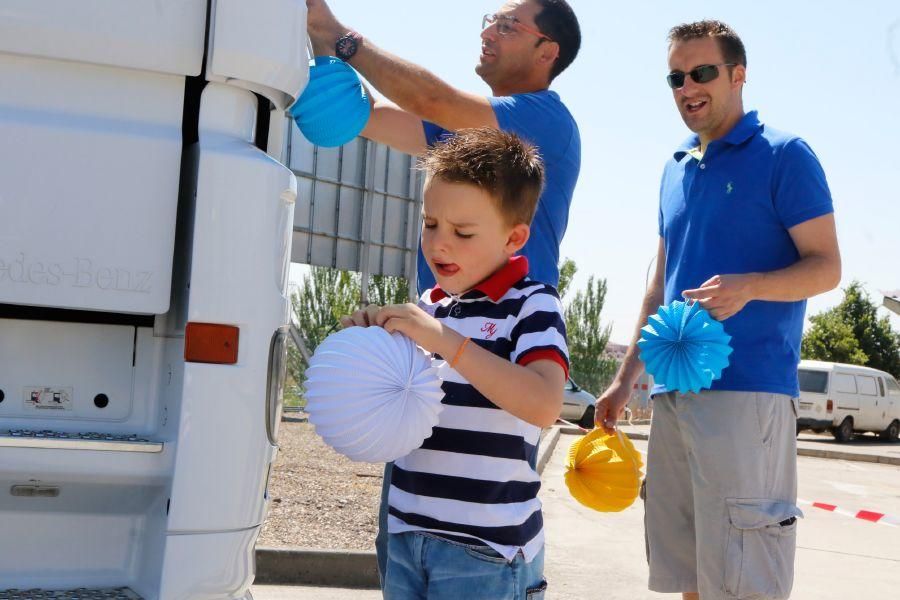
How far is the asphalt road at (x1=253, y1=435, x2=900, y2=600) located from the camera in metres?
6.21

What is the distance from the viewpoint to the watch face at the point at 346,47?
3.53m

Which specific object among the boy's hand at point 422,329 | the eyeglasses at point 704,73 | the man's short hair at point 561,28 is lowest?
the boy's hand at point 422,329

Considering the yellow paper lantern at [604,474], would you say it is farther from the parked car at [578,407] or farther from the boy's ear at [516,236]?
the parked car at [578,407]

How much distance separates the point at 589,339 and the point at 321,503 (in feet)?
152

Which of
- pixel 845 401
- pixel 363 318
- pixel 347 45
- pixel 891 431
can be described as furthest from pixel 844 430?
pixel 363 318

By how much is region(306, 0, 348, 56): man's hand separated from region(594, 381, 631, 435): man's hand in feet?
5.01

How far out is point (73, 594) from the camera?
2891 mm

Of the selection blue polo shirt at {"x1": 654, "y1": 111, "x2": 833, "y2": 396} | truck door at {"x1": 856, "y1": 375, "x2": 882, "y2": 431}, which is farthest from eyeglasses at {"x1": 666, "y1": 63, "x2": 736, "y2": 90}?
truck door at {"x1": 856, "y1": 375, "x2": 882, "y2": 431}

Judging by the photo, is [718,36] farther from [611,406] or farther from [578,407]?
[578,407]

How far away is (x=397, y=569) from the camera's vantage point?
7.99ft

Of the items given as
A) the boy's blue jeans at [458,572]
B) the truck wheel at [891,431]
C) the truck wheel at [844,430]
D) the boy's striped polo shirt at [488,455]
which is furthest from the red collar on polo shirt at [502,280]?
the truck wheel at [891,431]

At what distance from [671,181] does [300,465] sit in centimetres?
631

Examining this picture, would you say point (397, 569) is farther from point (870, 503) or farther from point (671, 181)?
point (870, 503)

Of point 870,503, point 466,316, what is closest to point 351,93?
point 466,316
